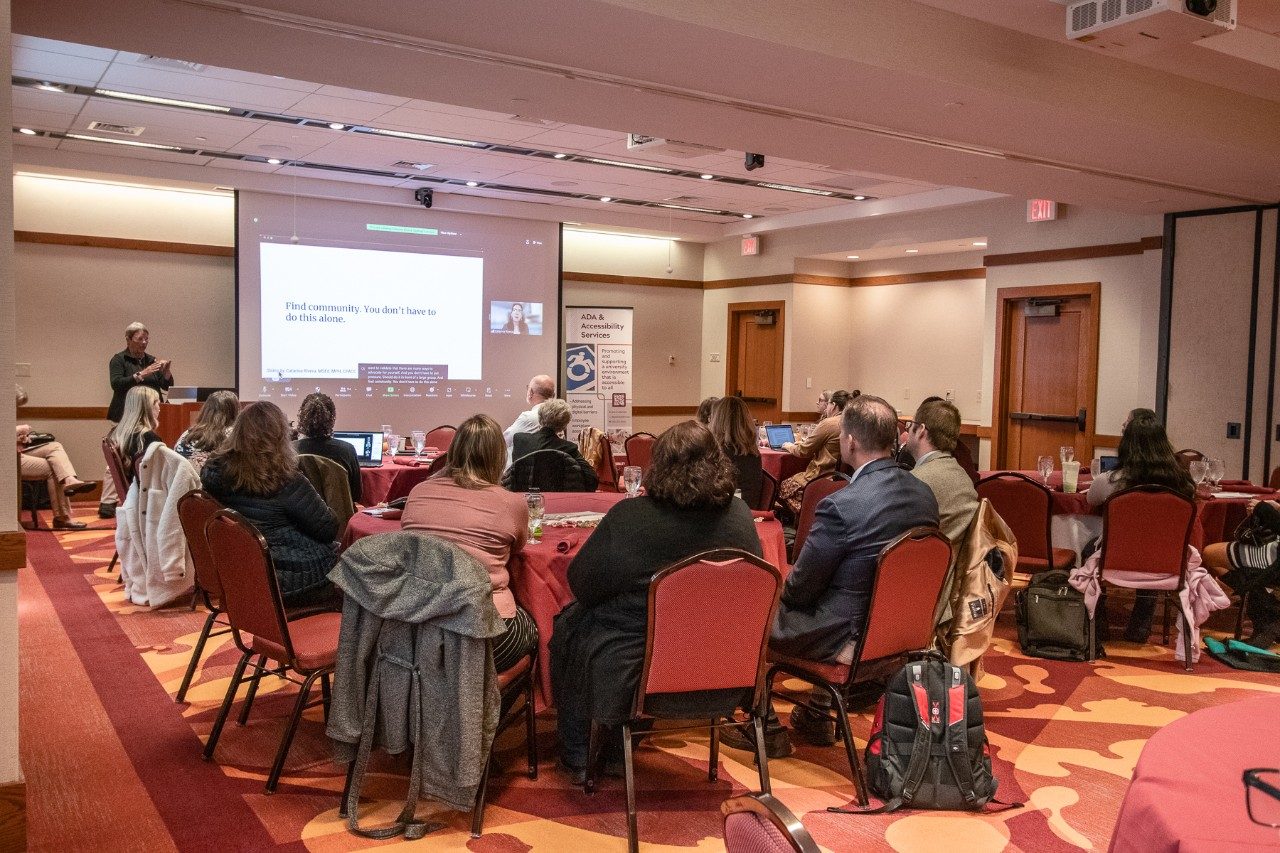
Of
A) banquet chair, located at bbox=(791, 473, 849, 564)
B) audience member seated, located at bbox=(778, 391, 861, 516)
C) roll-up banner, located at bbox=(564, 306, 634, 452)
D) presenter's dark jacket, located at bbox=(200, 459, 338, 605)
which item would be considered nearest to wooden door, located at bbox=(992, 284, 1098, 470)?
audience member seated, located at bbox=(778, 391, 861, 516)

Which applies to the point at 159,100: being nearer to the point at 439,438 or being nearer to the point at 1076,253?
the point at 439,438

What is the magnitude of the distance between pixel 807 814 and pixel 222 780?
203 cm

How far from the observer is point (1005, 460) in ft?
34.9

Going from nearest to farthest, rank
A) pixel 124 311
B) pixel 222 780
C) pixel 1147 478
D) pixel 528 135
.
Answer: pixel 222 780
pixel 1147 478
pixel 528 135
pixel 124 311

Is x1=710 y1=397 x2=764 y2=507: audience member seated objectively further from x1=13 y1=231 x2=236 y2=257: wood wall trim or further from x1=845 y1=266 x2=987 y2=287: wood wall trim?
x1=845 y1=266 x2=987 y2=287: wood wall trim

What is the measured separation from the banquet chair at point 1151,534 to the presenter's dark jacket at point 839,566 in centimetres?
224

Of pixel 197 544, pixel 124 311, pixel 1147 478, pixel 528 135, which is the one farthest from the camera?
pixel 124 311

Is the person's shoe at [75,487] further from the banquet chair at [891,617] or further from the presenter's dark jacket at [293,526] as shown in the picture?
the banquet chair at [891,617]

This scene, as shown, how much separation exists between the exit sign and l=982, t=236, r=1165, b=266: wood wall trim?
1.13ft

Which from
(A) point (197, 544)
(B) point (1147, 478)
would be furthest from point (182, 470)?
(B) point (1147, 478)

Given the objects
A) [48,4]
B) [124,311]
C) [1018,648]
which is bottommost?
[1018,648]

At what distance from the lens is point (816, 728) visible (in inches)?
162

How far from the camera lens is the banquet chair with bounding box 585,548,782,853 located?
303 cm

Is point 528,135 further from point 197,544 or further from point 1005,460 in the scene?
point 1005,460
